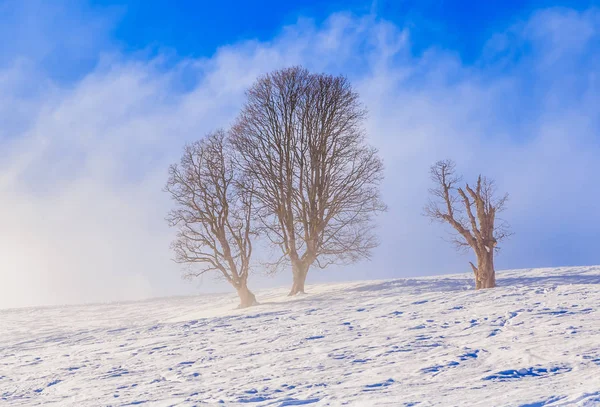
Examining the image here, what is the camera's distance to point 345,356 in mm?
8930

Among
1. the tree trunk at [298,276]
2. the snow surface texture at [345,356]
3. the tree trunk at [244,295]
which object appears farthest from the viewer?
the tree trunk at [298,276]

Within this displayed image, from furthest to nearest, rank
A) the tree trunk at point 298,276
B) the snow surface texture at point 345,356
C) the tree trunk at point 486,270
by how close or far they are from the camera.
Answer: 1. the tree trunk at point 298,276
2. the tree trunk at point 486,270
3. the snow surface texture at point 345,356

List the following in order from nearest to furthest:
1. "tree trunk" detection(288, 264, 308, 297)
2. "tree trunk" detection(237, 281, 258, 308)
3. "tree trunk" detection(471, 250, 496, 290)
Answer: "tree trunk" detection(471, 250, 496, 290)
"tree trunk" detection(237, 281, 258, 308)
"tree trunk" detection(288, 264, 308, 297)

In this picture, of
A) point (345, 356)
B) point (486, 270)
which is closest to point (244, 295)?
point (486, 270)

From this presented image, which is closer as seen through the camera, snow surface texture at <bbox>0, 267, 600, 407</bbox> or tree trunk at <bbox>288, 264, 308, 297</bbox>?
snow surface texture at <bbox>0, 267, 600, 407</bbox>

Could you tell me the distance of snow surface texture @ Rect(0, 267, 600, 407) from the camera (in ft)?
21.3

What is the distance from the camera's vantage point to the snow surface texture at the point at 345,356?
21.3 ft

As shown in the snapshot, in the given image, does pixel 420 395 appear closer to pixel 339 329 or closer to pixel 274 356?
pixel 274 356

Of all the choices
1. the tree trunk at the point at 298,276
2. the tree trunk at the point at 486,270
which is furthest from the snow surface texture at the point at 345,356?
the tree trunk at the point at 298,276

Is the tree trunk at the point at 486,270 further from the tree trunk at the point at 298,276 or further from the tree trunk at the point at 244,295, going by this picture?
the tree trunk at the point at 244,295

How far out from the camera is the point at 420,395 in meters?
6.12

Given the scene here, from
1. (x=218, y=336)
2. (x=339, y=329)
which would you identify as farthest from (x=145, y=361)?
(x=339, y=329)

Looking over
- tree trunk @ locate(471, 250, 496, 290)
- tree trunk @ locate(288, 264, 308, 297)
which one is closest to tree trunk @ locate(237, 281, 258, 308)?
tree trunk @ locate(288, 264, 308, 297)

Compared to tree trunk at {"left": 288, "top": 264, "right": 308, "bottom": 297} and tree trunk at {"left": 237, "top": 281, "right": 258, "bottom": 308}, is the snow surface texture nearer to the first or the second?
tree trunk at {"left": 237, "top": 281, "right": 258, "bottom": 308}
